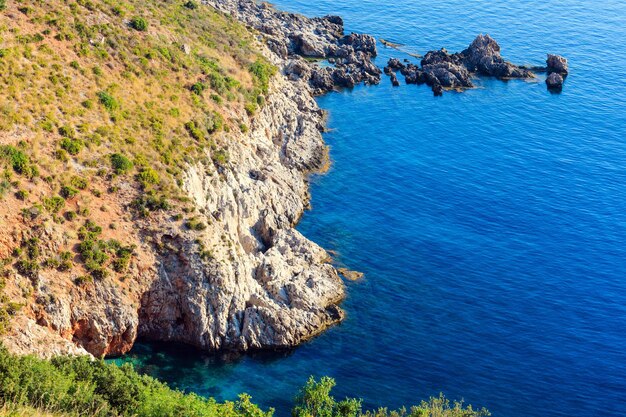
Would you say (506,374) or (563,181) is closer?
(506,374)

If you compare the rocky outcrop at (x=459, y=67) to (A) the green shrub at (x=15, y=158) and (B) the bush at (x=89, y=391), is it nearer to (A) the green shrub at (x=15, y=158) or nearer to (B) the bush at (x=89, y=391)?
(A) the green shrub at (x=15, y=158)

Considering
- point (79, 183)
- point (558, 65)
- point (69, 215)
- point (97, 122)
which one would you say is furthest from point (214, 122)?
point (558, 65)

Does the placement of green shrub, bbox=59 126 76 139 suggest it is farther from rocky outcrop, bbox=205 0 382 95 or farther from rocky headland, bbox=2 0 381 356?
rocky outcrop, bbox=205 0 382 95

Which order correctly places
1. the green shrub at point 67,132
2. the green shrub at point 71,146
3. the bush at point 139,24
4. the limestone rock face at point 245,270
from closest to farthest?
the limestone rock face at point 245,270 < the green shrub at point 71,146 < the green shrub at point 67,132 < the bush at point 139,24

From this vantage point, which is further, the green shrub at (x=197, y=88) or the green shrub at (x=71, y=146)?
the green shrub at (x=197, y=88)

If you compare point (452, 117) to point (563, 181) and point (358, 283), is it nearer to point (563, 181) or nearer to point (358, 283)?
point (563, 181)

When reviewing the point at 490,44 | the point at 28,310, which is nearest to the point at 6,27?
the point at 28,310

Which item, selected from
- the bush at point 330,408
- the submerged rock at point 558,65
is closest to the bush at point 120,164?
the bush at point 330,408
